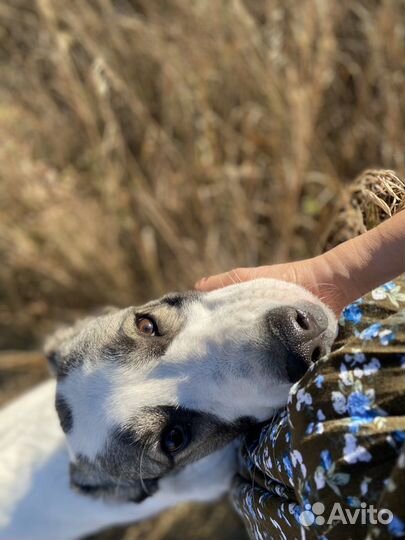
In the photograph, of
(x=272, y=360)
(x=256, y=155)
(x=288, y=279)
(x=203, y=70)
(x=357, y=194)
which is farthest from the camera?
(x=256, y=155)

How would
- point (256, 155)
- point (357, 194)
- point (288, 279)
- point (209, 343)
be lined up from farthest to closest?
1. point (256, 155)
2. point (357, 194)
3. point (288, 279)
4. point (209, 343)

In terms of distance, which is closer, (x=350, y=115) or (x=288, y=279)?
(x=288, y=279)

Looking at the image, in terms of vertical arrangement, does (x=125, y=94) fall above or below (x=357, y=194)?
above

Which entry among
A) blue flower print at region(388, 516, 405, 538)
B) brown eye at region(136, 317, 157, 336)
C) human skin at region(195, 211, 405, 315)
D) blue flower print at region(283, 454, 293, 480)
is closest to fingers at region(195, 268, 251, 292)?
human skin at region(195, 211, 405, 315)

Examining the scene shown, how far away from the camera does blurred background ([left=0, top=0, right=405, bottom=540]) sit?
9.32 ft

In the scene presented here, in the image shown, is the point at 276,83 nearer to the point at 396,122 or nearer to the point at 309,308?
the point at 396,122

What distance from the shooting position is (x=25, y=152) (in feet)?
9.85

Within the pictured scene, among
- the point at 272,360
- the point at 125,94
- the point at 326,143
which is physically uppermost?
the point at 125,94

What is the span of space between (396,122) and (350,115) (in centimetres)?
44

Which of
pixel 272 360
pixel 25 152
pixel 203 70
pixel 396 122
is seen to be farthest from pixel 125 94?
pixel 272 360

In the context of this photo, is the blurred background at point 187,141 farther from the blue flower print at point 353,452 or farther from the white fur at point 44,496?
the blue flower print at point 353,452

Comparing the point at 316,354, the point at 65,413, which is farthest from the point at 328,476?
the point at 65,413

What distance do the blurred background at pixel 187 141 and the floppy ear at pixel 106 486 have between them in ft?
4.38
